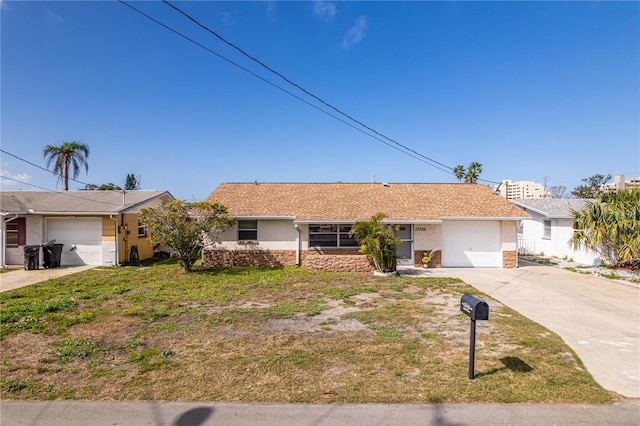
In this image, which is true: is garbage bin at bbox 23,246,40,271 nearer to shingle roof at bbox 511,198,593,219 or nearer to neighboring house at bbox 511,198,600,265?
neighboring house at bbox 511,198,600,265

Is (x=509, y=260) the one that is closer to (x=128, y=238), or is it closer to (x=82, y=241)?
(x=128, y=238)

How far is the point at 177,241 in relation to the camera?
13625mm

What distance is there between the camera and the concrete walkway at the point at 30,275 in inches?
459

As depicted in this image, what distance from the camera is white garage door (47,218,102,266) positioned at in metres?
15.8

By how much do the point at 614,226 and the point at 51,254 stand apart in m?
25.3

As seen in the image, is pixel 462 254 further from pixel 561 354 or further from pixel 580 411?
pixel 580 411

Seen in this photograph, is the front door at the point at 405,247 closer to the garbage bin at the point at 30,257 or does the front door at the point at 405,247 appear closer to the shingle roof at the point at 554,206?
the shingle roof at the point at 554,206

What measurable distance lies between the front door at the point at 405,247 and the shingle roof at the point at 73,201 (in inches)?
537

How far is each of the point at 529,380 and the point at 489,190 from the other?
1600 centimetres

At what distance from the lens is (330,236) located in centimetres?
1608

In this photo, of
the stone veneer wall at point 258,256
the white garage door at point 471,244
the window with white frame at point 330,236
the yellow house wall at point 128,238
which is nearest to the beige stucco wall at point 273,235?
the stone veneer wall at point 258,256

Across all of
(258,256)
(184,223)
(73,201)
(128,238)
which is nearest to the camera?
(184,223)

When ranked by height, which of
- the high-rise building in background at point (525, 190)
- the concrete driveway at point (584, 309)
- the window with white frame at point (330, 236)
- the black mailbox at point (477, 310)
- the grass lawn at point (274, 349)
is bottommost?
the concrete driveway at point (584, 309)

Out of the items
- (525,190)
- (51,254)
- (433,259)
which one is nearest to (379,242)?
(433,259)
